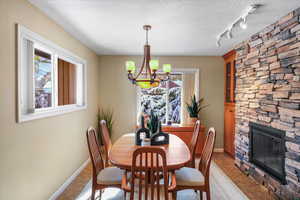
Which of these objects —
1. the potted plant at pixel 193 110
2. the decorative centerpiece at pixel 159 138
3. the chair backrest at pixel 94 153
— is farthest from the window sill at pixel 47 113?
the potted plant at pixel 193 110

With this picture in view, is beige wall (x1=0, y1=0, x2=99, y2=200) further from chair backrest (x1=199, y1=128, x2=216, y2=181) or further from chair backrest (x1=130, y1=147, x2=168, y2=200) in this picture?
chair backrest (x1=199, y1=128, x2=216, y2=181)

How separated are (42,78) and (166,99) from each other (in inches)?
122

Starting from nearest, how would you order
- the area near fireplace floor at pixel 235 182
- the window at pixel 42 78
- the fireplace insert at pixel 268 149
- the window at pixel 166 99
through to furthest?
the window at pixel 42 78
the fireplace insert at pixel 268 149
the area near fireplace floor at pixel 235 182
the window at pixel 166 99

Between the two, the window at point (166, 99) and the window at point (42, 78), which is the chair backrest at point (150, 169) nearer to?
the window at point (42, 78)

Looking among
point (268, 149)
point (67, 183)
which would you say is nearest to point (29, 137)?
point (67, 183)

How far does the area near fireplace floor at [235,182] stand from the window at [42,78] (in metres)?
1.12

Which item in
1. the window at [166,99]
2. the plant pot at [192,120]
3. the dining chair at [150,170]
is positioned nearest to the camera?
the dining chair at [150,170]

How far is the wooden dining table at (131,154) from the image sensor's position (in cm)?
192

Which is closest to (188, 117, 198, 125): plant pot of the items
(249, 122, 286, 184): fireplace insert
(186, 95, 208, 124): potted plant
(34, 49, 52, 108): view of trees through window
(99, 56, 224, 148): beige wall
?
(186, 95, 208, 124): potted plant

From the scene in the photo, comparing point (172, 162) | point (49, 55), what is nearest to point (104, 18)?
point (49, 55)

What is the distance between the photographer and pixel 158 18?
249 centimetres

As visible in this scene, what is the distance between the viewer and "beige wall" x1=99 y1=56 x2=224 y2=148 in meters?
4.84

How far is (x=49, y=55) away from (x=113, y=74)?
88.6 inches

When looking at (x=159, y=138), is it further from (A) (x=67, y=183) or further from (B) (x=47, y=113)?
(A) (x=67, y=183)
